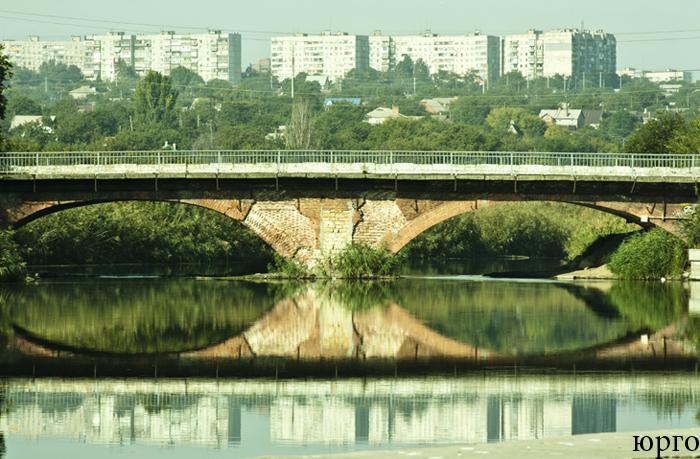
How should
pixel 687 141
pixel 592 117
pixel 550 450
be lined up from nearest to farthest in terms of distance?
pixel 550 450 → pixel 687 141 → pixel 592 117

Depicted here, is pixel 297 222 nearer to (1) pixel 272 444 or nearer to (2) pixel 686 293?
(2) pixel 686 293

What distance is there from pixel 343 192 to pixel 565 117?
144m

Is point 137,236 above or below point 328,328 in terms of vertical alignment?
above

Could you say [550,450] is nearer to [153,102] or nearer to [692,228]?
[692,228]

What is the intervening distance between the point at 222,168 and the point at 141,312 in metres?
10.7

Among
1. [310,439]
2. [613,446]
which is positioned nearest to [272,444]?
[310,439]

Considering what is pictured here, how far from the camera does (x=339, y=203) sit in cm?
3341

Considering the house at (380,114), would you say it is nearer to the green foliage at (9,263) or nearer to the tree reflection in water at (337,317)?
the green foliage at (9,263)

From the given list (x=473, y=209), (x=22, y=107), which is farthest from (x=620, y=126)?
(x=473, y=209)

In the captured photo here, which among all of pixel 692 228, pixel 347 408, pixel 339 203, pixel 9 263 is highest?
pixel 339 203

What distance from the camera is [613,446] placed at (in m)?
9.59

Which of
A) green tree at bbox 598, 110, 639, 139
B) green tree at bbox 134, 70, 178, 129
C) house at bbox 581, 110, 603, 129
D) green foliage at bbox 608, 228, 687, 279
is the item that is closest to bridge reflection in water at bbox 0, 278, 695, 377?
green foliage at bbox 608, 228, 687, 279

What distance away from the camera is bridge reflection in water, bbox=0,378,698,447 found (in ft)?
36.3

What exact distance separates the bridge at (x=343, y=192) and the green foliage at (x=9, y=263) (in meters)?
1.11
